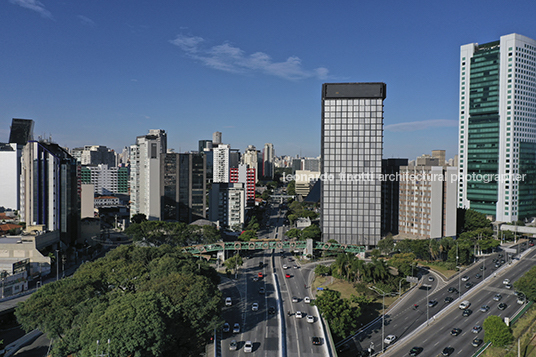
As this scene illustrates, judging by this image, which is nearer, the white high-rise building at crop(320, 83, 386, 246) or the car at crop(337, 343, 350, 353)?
the car at crop(337, 343, 350, 353)

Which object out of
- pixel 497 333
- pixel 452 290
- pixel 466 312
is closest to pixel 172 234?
pixel 452 290

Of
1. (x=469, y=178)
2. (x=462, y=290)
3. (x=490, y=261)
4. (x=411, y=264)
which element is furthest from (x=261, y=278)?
(x=469, y=178)

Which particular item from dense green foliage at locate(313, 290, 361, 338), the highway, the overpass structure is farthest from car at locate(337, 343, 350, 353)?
the overpass structure

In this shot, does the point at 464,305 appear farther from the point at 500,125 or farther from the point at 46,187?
the point at 46,187

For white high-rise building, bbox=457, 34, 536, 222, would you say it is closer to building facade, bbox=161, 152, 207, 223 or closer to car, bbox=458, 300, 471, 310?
car, bbox=458, 300, 471, 310

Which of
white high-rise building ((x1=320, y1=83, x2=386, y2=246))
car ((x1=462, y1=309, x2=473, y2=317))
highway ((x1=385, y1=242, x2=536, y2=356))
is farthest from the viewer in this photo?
white high-rise building ((x1=320, y1=83, x2=386, y2=246))

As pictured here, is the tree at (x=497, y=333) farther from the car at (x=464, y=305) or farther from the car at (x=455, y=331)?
the car at (x=464, y=305)
